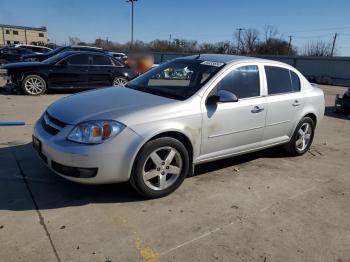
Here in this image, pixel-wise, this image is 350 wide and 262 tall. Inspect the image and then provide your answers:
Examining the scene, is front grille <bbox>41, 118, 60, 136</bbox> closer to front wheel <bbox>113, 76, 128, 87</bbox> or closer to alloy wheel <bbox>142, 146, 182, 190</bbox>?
alloy wheel <bbox>142, 146, 182, 190</bbox>

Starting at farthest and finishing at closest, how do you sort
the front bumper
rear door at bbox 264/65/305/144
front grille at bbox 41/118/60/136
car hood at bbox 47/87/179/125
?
rear door at bbox 264/65/305/144
front grille at bbox 41/118/60/136
car hood at bbox 47/87/179/125
the front bumper

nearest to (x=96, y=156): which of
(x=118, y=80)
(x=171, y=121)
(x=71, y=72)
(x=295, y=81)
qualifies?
(x=171, y=121)

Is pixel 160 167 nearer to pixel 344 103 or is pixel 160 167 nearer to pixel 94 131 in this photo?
pixel 94 131

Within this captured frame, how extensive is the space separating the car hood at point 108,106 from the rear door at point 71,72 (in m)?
7.69

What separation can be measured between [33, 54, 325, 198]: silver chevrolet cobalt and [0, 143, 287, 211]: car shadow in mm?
356

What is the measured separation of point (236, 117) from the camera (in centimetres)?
476

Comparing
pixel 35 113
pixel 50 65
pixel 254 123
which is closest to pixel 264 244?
pixel 254 123

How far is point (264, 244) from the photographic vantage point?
3.38 m

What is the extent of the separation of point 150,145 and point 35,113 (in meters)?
5.76

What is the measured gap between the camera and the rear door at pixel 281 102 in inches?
209

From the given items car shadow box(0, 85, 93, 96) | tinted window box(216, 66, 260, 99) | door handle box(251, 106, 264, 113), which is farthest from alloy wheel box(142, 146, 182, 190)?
car shadow box(0, 85, 93, 96)

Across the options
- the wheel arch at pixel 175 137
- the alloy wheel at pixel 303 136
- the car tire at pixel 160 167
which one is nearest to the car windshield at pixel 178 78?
the wheel arch at pixel 175 137

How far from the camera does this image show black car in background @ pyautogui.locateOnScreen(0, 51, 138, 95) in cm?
1143

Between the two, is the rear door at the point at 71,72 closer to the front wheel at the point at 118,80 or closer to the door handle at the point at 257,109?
the front wheel at the point at 118,80
